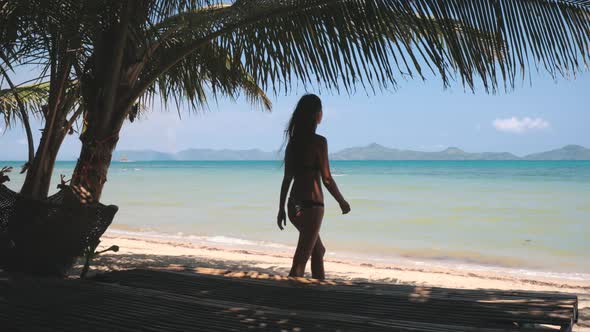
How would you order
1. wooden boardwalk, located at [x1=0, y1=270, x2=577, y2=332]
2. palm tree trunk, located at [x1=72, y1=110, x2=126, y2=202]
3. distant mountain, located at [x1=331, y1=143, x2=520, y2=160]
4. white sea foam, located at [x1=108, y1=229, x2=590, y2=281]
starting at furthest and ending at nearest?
1. distant mountain, located at [x1=331, y1=143, x2=520, y2=160]
2. white sea foam, located at [x1=108, y1=229, x2=590, y2=281]
3. palm tree trunk, located at [x1=72, y1=110, x2=126, y2=202]
4. wooden boardwalk, located at [x1=0, y1=270, x2=577, y2=332]

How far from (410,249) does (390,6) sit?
27.3ft

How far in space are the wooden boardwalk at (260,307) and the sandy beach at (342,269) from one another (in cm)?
311

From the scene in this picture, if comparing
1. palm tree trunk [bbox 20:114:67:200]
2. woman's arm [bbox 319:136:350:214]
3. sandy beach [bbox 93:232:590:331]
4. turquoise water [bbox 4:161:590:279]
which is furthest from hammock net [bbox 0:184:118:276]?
turquoise water [bbox 4:161:590:279]

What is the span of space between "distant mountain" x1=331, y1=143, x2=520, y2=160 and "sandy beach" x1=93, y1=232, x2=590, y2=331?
126 m

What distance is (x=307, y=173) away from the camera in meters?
3.51

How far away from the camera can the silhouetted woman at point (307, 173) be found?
3486 mm

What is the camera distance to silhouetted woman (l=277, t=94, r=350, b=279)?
349 centimetres

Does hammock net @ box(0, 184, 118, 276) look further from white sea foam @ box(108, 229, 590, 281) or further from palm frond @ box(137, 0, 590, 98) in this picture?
white sea foam @ box(108, 229, 590, 281)

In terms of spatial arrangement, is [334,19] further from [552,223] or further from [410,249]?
[552,223]

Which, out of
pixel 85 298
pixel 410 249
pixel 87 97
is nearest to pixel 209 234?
pixel 410 249

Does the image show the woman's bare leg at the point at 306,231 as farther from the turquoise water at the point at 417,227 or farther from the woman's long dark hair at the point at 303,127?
the turquoise water at the point at 417,227

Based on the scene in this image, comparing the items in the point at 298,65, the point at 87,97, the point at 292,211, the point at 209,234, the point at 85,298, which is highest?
the point at 298,65

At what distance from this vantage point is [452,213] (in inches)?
719

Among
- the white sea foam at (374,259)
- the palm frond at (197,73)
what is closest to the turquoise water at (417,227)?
the white sea foam at (374,259)
